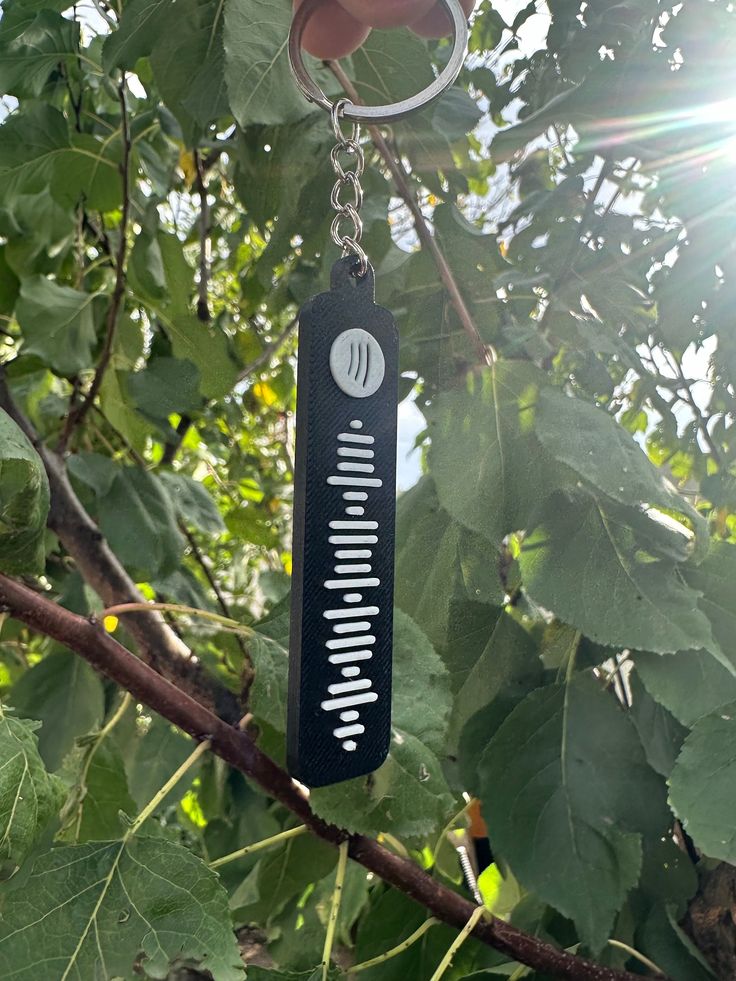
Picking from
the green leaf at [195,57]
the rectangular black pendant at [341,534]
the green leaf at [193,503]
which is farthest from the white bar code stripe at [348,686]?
the green leaf at [193,503]

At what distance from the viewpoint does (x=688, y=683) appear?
0.40 meters

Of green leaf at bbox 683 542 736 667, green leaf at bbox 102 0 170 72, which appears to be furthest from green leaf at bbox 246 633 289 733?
green leaf at bbox 102 0 170 72

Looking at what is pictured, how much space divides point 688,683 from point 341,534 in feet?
0.79

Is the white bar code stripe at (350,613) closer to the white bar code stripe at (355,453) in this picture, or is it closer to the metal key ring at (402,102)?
the white bar code stripe at (355,453)

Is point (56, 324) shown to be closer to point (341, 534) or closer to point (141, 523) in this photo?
point (141, 523)

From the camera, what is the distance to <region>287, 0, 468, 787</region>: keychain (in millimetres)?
252

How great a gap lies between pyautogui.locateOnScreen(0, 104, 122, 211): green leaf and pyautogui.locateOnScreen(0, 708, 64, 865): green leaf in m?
0.44

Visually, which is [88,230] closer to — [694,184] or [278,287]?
[278,287]

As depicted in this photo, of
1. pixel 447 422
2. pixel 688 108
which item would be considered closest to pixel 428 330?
pixel 447 422

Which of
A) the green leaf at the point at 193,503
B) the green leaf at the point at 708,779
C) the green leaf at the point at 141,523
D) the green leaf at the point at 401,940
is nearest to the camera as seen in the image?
the green leaf at the point at 708,779

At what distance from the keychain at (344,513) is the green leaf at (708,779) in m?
0.17

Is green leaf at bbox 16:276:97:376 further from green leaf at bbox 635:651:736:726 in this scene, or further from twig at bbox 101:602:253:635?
green leaf at bbox 635:651:736:726

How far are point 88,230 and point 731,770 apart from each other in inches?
29.4

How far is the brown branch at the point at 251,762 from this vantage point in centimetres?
37
